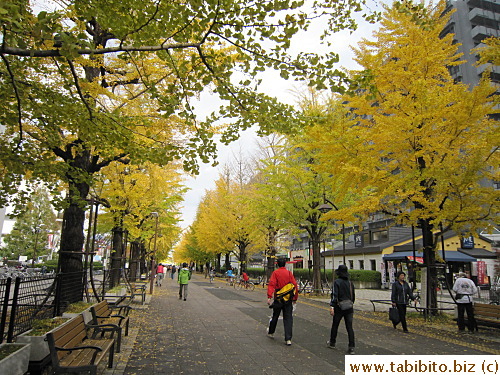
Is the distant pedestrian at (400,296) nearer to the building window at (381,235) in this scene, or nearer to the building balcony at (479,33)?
the building window at (381,235)

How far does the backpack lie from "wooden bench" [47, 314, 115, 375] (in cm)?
345

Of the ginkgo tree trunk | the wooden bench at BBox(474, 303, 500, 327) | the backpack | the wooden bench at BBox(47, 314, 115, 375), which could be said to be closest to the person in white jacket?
the wooden bench at BBox(474, 303, 500, 327)

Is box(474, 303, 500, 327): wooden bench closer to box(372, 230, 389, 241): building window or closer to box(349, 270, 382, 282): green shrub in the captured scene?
box(349, 270, 382, 282): green shrub

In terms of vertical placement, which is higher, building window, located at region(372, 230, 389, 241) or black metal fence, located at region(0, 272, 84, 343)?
building window, located at region(372, 230, 389, 241)

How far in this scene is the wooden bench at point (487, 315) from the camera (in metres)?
8.76

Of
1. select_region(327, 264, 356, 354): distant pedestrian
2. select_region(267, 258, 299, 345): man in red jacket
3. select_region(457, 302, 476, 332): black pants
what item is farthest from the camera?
select_region(457, 302, 476, 332): black pants

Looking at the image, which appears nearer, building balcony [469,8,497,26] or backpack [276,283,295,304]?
backpack [276,283,295,304]

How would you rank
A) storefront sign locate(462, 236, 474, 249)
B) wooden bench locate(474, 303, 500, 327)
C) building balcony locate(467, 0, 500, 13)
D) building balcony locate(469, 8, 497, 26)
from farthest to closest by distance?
1. building balcony locate(467, 0, 500, 13)
2. building balcony locate(469, 8, 497, 26)
3. storefront sign locate(462, 236, 474, 249)
4. wooden bench locate(474, 303, 500, 327)

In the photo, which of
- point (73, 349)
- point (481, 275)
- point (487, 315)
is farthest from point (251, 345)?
point (481, 275)

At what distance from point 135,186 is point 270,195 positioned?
8539 millimetres

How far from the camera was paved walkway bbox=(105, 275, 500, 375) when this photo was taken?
212 inches

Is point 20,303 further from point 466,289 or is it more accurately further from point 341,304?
point 466,289

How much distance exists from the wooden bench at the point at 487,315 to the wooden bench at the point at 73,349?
30.6 feet

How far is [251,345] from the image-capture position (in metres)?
6.89
